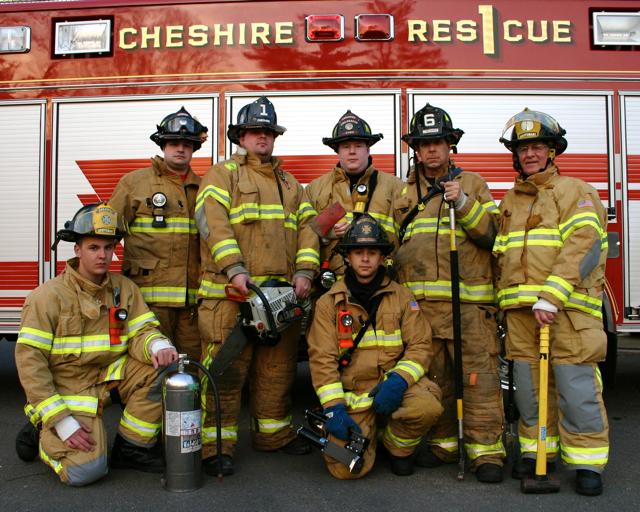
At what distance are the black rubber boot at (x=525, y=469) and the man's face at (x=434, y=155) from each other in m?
1.82

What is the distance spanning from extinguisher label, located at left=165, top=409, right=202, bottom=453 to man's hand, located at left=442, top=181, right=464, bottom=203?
1.90 metres

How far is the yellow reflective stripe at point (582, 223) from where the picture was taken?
3283 millimetres

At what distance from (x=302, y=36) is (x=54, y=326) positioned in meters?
2.85

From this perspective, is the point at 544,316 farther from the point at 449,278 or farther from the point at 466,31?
the point at 466,31

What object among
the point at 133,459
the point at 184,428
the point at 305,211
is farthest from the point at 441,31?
the point at 133,459

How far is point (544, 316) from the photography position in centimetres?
321

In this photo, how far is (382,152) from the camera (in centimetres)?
467

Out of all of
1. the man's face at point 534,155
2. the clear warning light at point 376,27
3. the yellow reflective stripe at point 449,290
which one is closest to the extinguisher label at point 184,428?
the yellow reflective stripe at point 449,290

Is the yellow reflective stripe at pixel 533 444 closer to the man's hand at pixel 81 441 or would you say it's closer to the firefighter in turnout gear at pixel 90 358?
the firefighter in turnout gear at pixel 90 358

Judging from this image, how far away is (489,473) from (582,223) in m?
1.51

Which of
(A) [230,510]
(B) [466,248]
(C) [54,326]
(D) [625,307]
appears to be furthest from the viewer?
(D) [625,307]

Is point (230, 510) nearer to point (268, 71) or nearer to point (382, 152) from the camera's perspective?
point (382, 152)

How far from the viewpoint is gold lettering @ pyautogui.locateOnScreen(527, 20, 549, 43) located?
15.2ft

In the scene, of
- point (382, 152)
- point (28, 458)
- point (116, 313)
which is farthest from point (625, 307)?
point (28, 458)
